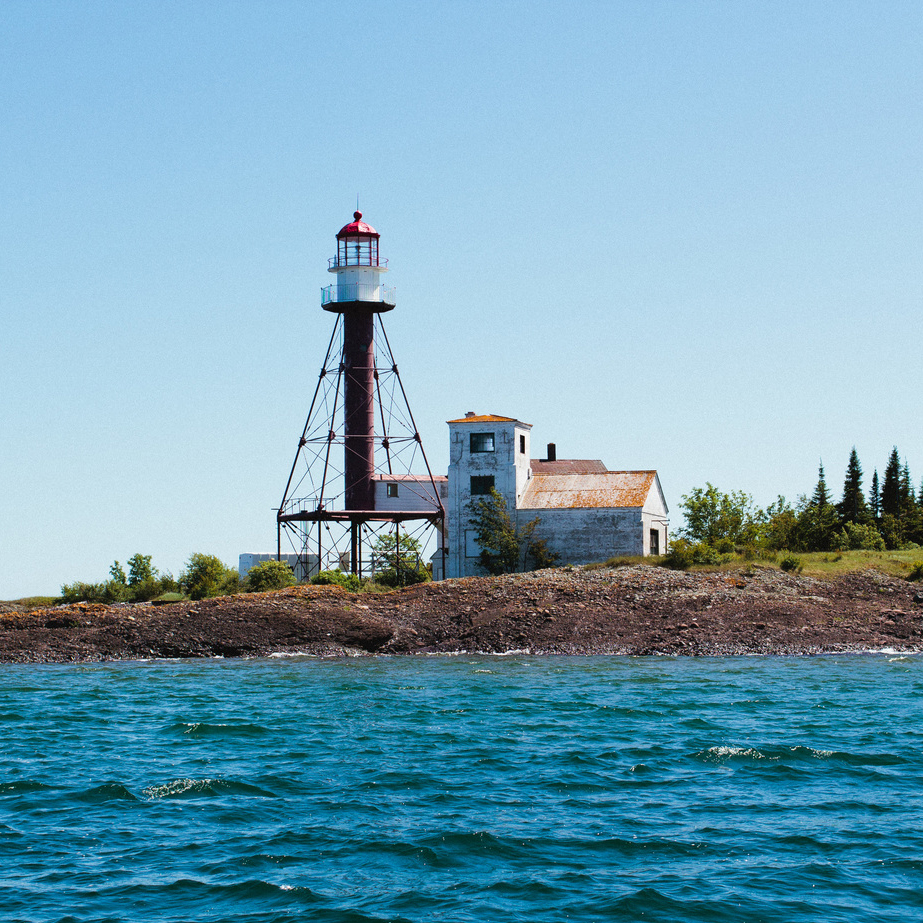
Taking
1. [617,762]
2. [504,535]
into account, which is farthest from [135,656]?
[617,762]

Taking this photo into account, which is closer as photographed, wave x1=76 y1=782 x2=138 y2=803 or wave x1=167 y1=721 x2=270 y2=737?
wave x1=76 y1=782 x2=138 y2=803

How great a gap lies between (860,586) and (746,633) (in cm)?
812

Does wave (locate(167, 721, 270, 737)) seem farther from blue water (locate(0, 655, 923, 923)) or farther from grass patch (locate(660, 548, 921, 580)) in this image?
grass patch (locate(660, 548, 921, 580))

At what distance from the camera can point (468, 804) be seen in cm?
1681

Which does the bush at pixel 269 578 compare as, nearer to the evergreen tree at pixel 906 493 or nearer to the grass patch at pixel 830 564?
the grass patch at pixel 830 564

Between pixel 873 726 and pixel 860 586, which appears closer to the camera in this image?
pixel 873 726

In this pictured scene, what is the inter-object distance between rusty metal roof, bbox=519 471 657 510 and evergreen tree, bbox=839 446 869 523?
35009 millimetres

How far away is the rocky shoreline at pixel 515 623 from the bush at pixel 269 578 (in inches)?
213

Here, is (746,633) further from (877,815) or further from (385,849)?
(385,849)

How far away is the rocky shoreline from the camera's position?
4231 centimetres

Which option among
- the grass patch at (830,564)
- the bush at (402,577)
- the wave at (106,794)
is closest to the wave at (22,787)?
the wave at (106,794)

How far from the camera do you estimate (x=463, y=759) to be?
2061 centimetres

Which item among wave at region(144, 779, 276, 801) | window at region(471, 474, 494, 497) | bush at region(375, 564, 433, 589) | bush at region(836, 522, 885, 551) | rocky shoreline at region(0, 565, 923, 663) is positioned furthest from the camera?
bush at region(836, 522, 885, 551)

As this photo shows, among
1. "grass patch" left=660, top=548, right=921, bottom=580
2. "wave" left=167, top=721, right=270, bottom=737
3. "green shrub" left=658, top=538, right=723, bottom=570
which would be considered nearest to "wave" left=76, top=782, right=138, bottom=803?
"wave" left=167, top=721, right=270, bottom=737
